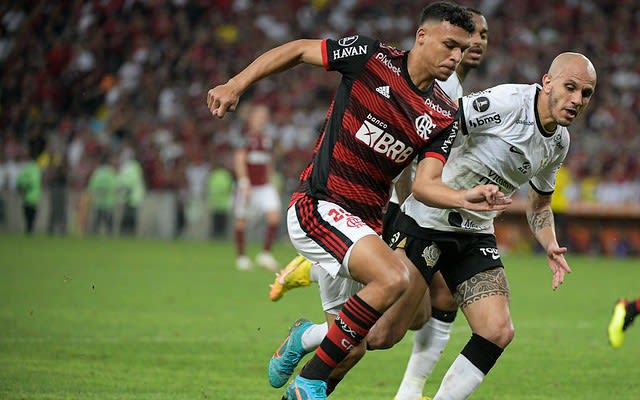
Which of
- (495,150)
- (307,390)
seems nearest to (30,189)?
(495,150)

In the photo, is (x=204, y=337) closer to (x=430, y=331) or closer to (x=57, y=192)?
(x=430, y=331)

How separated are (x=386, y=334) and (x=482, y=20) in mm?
2336

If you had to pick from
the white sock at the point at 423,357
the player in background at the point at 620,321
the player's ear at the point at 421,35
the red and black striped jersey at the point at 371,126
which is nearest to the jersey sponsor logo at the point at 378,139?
the red and black striped jersey at the point at 371,126

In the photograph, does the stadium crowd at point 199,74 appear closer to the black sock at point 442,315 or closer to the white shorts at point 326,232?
the black sock at point 442,315

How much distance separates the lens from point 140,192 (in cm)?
2655

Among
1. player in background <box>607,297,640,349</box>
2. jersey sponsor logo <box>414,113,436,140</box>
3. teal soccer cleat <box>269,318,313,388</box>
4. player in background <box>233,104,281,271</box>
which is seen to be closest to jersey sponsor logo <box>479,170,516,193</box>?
jersey sponsor logo <box>414,113,436,140</box>

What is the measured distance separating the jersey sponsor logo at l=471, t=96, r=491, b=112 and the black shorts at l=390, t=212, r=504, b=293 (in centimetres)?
76

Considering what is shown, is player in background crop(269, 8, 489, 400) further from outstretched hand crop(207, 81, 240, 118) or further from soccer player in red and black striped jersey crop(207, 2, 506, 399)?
outstretched hand crop(207, 81, 240, 118)

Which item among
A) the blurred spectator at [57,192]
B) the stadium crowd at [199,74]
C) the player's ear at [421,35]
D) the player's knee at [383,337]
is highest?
the player's ear at [421,35]

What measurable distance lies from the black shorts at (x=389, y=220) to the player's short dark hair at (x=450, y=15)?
1.41 meters

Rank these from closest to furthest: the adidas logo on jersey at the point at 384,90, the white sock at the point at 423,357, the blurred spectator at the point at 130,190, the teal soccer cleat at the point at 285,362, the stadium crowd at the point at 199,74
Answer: the adidas logo on jersey at the point at 384,90 < the teal soccer cleat at the point at 285,362 < the white sock at the point at 423,357 < the blurred spectator at the point at 130,190 < the stadium crowd at the point at 199,74

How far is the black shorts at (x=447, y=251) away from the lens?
660cm

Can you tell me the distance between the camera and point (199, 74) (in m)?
28.9

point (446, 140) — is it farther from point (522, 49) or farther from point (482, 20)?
point (522, 49)
